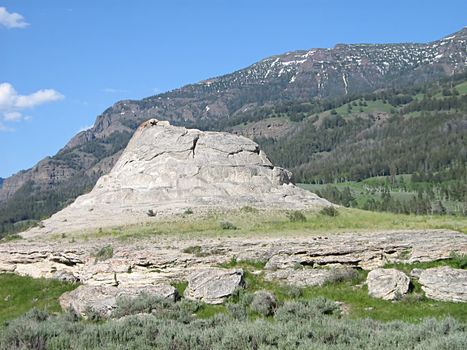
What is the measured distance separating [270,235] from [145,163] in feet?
63.6

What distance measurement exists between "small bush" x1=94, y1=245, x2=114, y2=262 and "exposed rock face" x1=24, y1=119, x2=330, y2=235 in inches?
313

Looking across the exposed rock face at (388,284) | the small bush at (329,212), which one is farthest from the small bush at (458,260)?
the small bush at (329,212)

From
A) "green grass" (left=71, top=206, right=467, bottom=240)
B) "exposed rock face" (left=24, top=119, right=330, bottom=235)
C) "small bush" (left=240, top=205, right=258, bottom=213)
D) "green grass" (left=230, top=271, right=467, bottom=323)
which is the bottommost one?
"green grass" (left=230, top=271, right=467, bottom=323)

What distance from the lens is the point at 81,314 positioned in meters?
21.9

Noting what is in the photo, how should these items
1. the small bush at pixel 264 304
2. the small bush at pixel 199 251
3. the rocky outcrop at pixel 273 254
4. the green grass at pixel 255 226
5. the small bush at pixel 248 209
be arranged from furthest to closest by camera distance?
1. the small bush at pixel 248 209
2. the green grass at pixel 255 226
3. the small bush at pixel 199 251
4. the rocky outcrop at pixel 273 254
5. the small bush at pixel 264 304

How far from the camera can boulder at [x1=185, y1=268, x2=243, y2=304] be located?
873 inches

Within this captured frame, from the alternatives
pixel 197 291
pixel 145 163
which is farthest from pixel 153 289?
pixel 145 163

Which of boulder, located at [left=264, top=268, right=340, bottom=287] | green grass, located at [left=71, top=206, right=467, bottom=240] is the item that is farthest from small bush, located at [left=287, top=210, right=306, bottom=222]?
boulder, located at [left=264, top=268, right=340, bottom=287]

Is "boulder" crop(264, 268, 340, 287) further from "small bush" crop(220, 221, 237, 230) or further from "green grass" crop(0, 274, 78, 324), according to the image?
"green grass" crop(0, 274, 78, 324)

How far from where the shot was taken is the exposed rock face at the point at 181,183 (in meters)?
38.7

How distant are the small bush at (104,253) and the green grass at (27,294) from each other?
182 centimetres

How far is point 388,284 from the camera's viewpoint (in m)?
21.6

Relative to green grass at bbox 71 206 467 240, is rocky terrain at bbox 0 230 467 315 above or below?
below

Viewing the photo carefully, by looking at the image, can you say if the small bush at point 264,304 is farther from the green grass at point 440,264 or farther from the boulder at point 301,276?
the green grass at point 440,264
